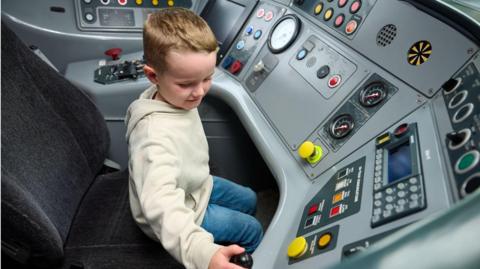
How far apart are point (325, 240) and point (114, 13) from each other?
1435 millimetres

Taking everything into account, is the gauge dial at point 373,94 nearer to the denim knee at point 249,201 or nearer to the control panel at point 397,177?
the control panel at point 397,177

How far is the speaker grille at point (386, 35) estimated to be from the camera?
3.74ft

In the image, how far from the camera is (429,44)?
105 centimetres

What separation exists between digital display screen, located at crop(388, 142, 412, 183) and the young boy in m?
0.34

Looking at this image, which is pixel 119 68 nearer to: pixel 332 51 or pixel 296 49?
pixel 296 49

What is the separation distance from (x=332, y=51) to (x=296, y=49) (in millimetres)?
133

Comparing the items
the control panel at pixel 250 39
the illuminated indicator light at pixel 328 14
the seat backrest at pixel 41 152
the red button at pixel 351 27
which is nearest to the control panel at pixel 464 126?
the red button at pixel 351 27

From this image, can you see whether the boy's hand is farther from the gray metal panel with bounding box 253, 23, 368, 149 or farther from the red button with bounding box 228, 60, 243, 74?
the red button with bounding box 228, 60, 243, 74

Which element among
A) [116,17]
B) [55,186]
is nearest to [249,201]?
[55,186]

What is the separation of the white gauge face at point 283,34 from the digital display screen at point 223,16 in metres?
0.25

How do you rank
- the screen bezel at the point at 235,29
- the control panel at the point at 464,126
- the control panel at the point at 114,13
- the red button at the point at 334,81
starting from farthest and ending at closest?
the control panel at the point at 114,13
the screen bezel at the point at 235,29
the red button at the point at 334,81
the control panel at the point at 464,126

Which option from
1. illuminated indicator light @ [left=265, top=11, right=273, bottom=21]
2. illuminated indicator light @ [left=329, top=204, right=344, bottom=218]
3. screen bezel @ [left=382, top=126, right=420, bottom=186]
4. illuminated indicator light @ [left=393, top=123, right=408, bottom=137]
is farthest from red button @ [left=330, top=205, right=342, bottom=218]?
illuminated indicator light @ [left=265, top=11, right=273, bottom=21]

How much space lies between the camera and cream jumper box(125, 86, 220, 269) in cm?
Answer: 87

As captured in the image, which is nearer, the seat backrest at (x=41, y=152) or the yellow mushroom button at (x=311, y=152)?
the seat backrest at (x=41, y=152)
